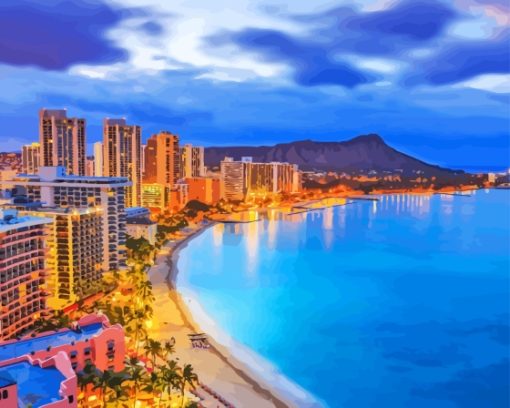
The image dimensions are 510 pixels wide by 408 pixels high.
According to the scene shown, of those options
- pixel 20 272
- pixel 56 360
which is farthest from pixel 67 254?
pixel 56 360

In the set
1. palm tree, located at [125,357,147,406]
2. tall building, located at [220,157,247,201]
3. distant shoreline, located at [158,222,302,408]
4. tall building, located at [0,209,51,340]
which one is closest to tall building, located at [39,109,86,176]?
distant shoreline, located at [158,222,302,408]

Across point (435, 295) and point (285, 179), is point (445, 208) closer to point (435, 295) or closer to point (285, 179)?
point (285, 179)

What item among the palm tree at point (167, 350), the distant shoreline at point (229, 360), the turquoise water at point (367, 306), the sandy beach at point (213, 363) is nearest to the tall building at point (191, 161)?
the turquoise water at point (367, 306)

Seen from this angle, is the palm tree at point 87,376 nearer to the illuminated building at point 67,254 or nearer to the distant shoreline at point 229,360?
the distant shoreline at point 229,360

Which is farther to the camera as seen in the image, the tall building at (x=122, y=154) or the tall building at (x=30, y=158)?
the tall building at (x=122, y=154)

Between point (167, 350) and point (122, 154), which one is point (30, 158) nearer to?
point (122, 154)

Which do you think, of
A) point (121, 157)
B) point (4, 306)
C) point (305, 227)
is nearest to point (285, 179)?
point (305, 227)
